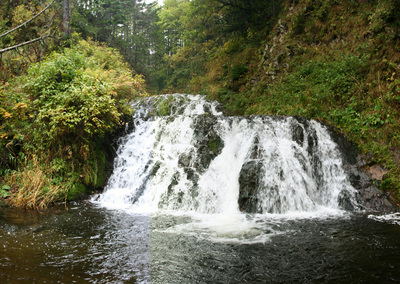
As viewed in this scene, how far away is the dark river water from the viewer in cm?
340

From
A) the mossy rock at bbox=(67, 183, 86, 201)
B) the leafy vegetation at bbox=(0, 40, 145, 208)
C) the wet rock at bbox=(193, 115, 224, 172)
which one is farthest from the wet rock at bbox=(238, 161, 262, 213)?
the mossy rock at bbox=(67, 183, 86, 201)

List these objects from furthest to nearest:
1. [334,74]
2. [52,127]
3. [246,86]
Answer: [246,86], [334,74], [52,127]

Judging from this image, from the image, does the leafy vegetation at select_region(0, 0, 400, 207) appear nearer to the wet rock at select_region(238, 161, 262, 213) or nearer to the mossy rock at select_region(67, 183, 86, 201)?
the mossy rock at select_region(67, 183, 86, 201)

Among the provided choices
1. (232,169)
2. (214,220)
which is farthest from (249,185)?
(214,220)

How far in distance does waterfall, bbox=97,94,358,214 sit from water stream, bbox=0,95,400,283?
0.03 m

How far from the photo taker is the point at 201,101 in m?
15.2

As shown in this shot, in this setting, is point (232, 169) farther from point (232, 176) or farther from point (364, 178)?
point (364, 178)

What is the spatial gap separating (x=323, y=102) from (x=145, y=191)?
25.0 feet

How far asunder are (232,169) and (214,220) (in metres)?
2.38

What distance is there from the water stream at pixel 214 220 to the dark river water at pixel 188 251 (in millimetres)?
20

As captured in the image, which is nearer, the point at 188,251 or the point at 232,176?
the point at 188,251

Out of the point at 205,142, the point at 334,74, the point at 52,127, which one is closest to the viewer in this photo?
the point at 52,127

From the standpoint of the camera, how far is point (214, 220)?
20.7ft

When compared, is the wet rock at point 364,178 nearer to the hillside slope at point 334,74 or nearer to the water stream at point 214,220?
the hillside slope at point 334,74
